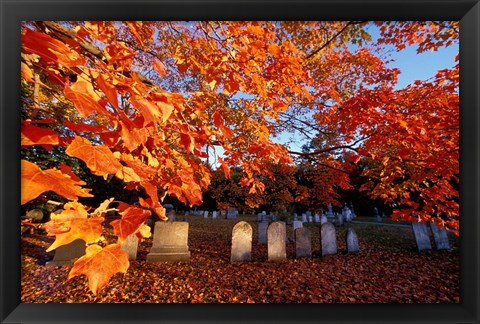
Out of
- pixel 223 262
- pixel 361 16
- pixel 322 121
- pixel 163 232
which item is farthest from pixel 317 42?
pixel 163 232

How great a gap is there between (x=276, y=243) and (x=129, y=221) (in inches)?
130

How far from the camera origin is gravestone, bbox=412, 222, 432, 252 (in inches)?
185

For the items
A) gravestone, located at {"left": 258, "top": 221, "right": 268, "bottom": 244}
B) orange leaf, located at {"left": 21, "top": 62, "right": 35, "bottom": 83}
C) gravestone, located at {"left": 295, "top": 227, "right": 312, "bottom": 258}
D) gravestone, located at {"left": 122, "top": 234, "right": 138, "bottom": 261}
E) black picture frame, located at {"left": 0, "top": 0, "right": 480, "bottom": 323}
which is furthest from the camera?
gravestone, located at {"left": 258, "top": 221, "right": 268, "bottom": 244}

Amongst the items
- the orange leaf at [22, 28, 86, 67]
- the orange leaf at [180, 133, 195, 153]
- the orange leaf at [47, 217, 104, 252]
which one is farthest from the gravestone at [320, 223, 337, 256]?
the orange leaf at [22, 28, 86, 67]

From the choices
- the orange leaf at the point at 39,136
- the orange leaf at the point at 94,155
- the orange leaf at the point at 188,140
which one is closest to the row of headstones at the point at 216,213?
the orange leaf at the point at 188,140

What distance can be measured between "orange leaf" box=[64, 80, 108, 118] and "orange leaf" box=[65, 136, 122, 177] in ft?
0.61

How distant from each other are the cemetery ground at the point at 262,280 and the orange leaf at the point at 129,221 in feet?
5.74

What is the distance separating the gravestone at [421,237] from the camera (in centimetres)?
470

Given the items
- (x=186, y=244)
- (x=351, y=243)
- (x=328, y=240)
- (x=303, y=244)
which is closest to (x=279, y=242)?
(x=303, y=244)

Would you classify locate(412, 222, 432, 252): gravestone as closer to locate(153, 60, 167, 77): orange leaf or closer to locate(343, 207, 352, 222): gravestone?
locate(153, 60, 167, 77): orange leaf

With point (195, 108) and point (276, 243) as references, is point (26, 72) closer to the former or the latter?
point (195, 108)

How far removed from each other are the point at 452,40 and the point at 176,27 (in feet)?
8.65

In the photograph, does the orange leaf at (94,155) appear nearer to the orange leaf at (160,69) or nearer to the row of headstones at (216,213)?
the orange leaf at (160,69)

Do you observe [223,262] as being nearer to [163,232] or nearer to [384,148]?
[163,232]
